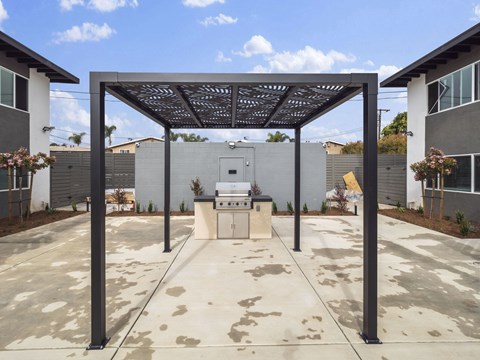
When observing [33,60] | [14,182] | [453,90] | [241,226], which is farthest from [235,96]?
[33,60]

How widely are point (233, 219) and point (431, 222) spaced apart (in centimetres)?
740

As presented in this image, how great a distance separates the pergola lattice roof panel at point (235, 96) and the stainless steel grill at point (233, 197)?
1900 millimetres

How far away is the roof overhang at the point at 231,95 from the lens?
2807 millimetres

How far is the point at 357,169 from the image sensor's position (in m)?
16.0

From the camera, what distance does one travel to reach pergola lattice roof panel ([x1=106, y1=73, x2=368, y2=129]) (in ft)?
9.25

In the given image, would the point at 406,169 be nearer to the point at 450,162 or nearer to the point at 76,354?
the point at 450,162

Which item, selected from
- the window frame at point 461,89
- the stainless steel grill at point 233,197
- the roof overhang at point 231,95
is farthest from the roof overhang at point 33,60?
the window frame at point 461,89

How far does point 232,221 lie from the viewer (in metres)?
7.17

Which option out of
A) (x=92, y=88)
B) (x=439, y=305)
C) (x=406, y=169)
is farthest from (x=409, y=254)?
(x=406, y=169)

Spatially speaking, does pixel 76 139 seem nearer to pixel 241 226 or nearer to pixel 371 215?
pixel 241 226

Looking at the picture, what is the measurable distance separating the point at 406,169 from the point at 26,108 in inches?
689

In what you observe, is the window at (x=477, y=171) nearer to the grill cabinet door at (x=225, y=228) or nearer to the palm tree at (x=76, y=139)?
the grill cabinet door at (x=225, y=228)

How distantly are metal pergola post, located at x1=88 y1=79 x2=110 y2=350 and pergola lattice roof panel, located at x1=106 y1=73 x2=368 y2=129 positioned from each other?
0.31 meters

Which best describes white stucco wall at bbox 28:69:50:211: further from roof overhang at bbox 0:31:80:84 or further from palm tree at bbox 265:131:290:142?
palm tree at bbox 265:131:290:142
